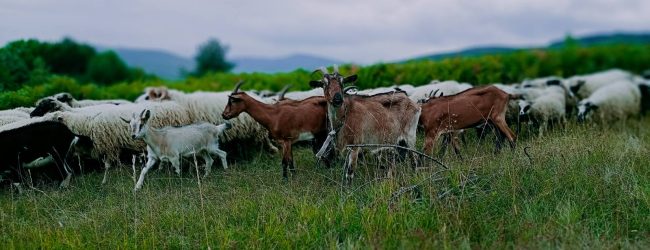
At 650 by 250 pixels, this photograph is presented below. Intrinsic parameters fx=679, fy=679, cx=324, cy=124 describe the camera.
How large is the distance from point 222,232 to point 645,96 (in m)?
15.2

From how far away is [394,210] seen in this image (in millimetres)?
7242

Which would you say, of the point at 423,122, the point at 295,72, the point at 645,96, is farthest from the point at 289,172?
the point at 645,96

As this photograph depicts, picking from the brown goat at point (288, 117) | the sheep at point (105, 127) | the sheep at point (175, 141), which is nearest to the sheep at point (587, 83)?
the brown goat at point (288, 117)

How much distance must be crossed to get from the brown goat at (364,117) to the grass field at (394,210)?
1.69ft

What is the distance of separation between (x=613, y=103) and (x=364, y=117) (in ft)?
30.4

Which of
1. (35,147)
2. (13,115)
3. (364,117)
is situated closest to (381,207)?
(364,117)

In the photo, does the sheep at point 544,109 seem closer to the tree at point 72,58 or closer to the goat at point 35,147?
the goat at point 35,147

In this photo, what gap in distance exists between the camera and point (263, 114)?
1015 centimetres

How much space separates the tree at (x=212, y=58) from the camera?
196 ft

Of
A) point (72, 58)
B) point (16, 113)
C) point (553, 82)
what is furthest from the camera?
point (72, 58)

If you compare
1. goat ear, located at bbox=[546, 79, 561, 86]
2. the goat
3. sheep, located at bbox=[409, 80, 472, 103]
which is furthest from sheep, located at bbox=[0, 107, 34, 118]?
goat ear, located at bbox=[546, 79, 561, 86]

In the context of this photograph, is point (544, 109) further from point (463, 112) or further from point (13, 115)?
point (13, 115)

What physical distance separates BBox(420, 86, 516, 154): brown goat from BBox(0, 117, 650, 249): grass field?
1.00m

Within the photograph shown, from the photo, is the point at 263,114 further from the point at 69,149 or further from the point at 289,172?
the point at 69,149
